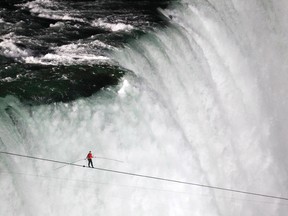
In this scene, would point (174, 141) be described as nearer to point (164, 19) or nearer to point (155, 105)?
point (155, 105)

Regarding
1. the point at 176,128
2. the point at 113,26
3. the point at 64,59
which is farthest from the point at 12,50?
the point at 176,128

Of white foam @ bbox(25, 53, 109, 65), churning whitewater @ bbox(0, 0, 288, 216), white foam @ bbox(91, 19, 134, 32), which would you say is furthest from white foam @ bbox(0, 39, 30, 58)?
white foam @ bbox(91, 19, 134, 32)

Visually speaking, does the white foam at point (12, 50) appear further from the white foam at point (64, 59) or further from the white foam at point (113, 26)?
the white foam at point (113, 26)

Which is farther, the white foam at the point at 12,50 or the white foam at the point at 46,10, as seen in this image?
the white foam at the point at 46,10

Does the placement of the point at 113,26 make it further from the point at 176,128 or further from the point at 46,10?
the point at 176,128

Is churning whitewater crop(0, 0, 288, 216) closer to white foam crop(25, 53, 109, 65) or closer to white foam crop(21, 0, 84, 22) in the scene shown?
white foam crop(25, 53, 109, 65)

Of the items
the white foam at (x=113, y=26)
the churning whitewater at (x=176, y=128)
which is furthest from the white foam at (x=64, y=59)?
the white foam at (x=113, y=26)

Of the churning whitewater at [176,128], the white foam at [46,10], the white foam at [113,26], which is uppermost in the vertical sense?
the white foam at [46,10]

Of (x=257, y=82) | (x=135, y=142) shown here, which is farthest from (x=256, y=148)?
(x=135, y=142)

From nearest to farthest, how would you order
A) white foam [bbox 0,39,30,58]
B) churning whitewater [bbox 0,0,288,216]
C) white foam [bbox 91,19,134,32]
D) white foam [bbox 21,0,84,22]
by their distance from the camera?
churning whitewater [bbox 0,0,288,216]
white foam [bbox 0,39,30,58]
white foam [bbox 91,19,134,32]
white foam [bbox 21,0,84,22]
